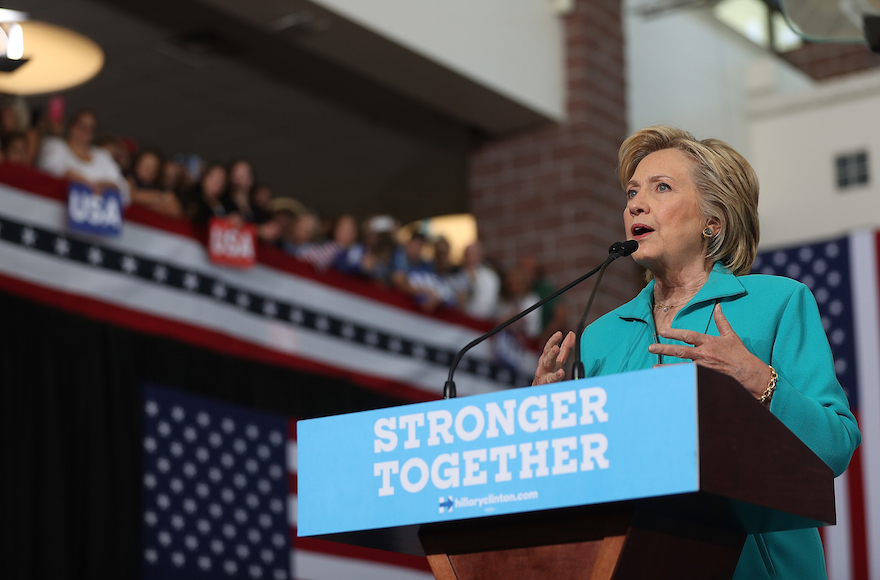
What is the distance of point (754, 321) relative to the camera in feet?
5.97

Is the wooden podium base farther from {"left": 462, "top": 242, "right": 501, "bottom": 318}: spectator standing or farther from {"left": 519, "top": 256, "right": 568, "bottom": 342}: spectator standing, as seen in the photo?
{"left": 519, "top": 256, "right": 568, "bottom": 342}: spectator standing

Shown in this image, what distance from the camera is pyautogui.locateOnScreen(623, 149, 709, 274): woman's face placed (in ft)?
6.40

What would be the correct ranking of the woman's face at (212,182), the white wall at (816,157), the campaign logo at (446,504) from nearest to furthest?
the campaign logo at (446,504) → the woman's face at (212,182) → the white wall at (816,157)

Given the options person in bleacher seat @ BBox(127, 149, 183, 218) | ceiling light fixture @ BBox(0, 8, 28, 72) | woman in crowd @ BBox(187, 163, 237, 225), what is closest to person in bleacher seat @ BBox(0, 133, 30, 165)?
person in bleacher seat @ BBox(127, 149, 183, 218)

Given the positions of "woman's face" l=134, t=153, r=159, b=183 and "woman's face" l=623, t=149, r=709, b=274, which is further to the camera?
"woman's face" l=134, t=153, r=159, b=183

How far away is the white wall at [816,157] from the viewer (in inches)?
402

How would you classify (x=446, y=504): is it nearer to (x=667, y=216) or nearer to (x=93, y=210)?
(x=667, y=216)

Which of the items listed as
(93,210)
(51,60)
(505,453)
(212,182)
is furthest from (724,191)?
(51,60)

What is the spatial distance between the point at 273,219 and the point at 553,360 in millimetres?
5076

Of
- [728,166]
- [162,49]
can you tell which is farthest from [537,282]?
[728,166]

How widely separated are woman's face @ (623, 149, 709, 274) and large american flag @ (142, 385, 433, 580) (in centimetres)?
410

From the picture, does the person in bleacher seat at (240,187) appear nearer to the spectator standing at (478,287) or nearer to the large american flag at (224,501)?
the large american flag at (224,501)

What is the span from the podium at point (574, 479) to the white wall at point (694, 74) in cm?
813

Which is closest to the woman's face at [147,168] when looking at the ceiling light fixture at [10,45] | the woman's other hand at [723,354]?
the ceiling light fixture at [10,45]
